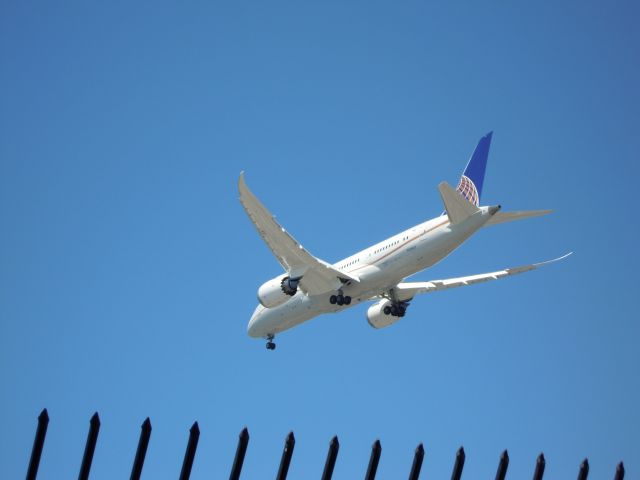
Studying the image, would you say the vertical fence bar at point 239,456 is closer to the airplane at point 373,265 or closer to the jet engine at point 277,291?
the airplane at point 373,265

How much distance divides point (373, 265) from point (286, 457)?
1465 inches

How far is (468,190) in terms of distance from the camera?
5256 centimetres

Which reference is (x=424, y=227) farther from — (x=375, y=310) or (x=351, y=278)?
(x=375, y=310)

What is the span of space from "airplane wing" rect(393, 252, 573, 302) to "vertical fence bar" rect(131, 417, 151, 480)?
43.8m

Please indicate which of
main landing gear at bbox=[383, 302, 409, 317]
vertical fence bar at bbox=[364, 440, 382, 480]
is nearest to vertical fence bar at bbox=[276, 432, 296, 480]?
vertical fence bar at bbox=[364, 440, 382, 480]

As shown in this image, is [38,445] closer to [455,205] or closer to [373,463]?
[373,463]

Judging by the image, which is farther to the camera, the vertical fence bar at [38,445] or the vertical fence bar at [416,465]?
the vertical fence bar at [416,465]

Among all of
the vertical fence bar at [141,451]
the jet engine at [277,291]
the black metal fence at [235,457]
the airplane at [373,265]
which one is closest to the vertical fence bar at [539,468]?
the black metal fence at [235,457]

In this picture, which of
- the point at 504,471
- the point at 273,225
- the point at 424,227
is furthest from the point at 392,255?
the point at 504,471

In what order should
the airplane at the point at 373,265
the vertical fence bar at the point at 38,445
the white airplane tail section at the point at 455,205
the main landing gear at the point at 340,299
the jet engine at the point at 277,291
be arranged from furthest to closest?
the main landing gear at the point at 340,299
the jet engine at the point at 277,291
the airplane at the point at 373,265
the white airplane tail section at the point at 455,205
the vertical fence bar at the point at 38,445

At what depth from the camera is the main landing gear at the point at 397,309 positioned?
57875 mm

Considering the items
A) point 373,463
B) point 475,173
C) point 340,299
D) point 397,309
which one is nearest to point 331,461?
point 373,463

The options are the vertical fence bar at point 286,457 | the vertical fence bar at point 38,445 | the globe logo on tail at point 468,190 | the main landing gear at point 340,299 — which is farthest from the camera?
the main landing gear at point 340,299

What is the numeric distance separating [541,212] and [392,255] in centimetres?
763
